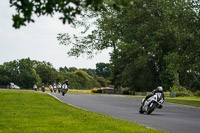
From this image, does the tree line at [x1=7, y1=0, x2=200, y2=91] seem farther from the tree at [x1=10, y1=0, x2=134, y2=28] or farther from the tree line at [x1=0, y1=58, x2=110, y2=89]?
the tree line at [x1=0, y1=58, x2=110, y2=89]

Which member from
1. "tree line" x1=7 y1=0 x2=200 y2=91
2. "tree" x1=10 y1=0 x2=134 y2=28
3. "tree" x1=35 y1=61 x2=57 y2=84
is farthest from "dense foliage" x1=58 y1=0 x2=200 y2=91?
"tree" x1=35 y1=61 x2=57 y2=84

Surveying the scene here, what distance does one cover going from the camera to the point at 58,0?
4734mm

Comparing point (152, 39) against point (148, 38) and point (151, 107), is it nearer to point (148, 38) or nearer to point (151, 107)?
point (148, 38)

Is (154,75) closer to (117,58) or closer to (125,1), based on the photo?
(117,58)

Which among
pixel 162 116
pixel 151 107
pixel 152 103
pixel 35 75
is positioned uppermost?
pixel 35 75

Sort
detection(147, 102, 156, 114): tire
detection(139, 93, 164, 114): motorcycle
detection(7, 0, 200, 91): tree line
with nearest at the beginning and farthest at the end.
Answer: detection(139, 93, 164, 114): motorcycle
detection(147, 102, 156, 114): tire
detection(7, 0, 200, 91): tree line

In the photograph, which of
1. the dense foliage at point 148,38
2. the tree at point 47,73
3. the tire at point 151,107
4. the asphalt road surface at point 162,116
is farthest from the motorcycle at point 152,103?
the tree at point 47,73

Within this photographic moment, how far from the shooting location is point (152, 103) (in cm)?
1795

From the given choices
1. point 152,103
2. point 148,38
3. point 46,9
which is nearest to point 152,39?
point 148,38

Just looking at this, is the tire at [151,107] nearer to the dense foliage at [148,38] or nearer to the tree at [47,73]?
the dense foliage at [148,38]

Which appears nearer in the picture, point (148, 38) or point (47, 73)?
point (148, 38)

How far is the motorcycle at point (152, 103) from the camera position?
57.9 feet

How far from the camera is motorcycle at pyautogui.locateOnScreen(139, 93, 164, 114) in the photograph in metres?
17.7

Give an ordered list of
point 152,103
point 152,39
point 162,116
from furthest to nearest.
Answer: point 152,39
point 152,103
point 162,116
